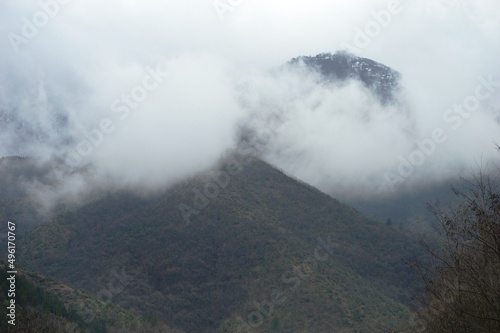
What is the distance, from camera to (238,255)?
265 ft

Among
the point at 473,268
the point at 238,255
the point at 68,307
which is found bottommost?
the point at 473,268

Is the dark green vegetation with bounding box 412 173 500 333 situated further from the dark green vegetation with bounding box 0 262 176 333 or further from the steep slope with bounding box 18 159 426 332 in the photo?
the steep slope with bounding box 18 159 426 332

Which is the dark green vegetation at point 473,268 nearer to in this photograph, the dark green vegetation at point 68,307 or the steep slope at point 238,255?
the dark green vegetation at point 68,307

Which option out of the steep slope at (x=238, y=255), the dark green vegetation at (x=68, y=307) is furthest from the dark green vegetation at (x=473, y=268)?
the steep slope at (x=238, y=255)

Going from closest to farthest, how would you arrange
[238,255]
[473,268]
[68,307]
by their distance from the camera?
[473,268]
[68,307]
[238,255]

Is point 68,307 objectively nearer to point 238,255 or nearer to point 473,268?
point 238,255

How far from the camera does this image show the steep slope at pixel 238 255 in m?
69.1

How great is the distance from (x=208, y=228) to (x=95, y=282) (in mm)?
18824

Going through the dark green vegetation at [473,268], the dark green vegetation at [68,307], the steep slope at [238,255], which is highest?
the steep slope at [238,255]

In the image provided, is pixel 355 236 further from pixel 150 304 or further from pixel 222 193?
pixel 150 304

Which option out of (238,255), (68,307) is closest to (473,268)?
(68,307)

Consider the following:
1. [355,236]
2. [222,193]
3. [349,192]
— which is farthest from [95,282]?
[349,192]

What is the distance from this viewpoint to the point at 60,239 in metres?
85.8

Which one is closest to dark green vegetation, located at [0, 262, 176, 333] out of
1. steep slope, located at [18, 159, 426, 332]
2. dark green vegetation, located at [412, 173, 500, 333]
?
steep slope, located at [18, 159, 426, 332]
